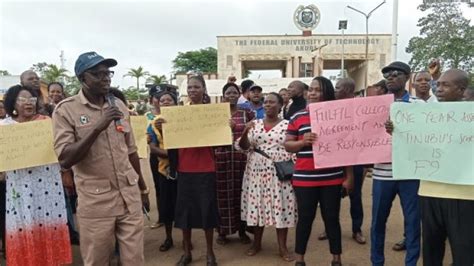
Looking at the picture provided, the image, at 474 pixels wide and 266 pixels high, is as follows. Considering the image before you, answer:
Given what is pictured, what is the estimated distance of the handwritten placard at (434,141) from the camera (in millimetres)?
2920

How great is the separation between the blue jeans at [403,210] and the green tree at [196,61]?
6017 cm

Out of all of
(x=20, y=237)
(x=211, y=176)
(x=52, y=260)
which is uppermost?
(x=211, y=176)

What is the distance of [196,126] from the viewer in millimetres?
4227

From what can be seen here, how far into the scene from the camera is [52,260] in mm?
3879

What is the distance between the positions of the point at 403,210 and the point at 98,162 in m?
2.75

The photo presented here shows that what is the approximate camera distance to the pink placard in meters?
3.68

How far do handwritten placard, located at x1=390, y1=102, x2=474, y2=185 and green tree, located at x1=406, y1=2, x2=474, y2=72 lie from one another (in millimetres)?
28592

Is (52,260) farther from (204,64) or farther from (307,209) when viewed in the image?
(204,64)

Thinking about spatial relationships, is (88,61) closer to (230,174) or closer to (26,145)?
(26,145)

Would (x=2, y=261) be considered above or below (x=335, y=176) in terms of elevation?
below

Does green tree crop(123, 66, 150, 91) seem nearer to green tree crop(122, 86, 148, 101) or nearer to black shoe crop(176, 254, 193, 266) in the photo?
green tree crop(122, 86, 148, 101)

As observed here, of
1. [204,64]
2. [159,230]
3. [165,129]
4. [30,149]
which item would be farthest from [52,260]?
[204,64]

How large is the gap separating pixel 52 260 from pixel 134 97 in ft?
168

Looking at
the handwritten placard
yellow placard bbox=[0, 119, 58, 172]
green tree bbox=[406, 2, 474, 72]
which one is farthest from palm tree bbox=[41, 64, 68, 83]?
the handwritten placard
